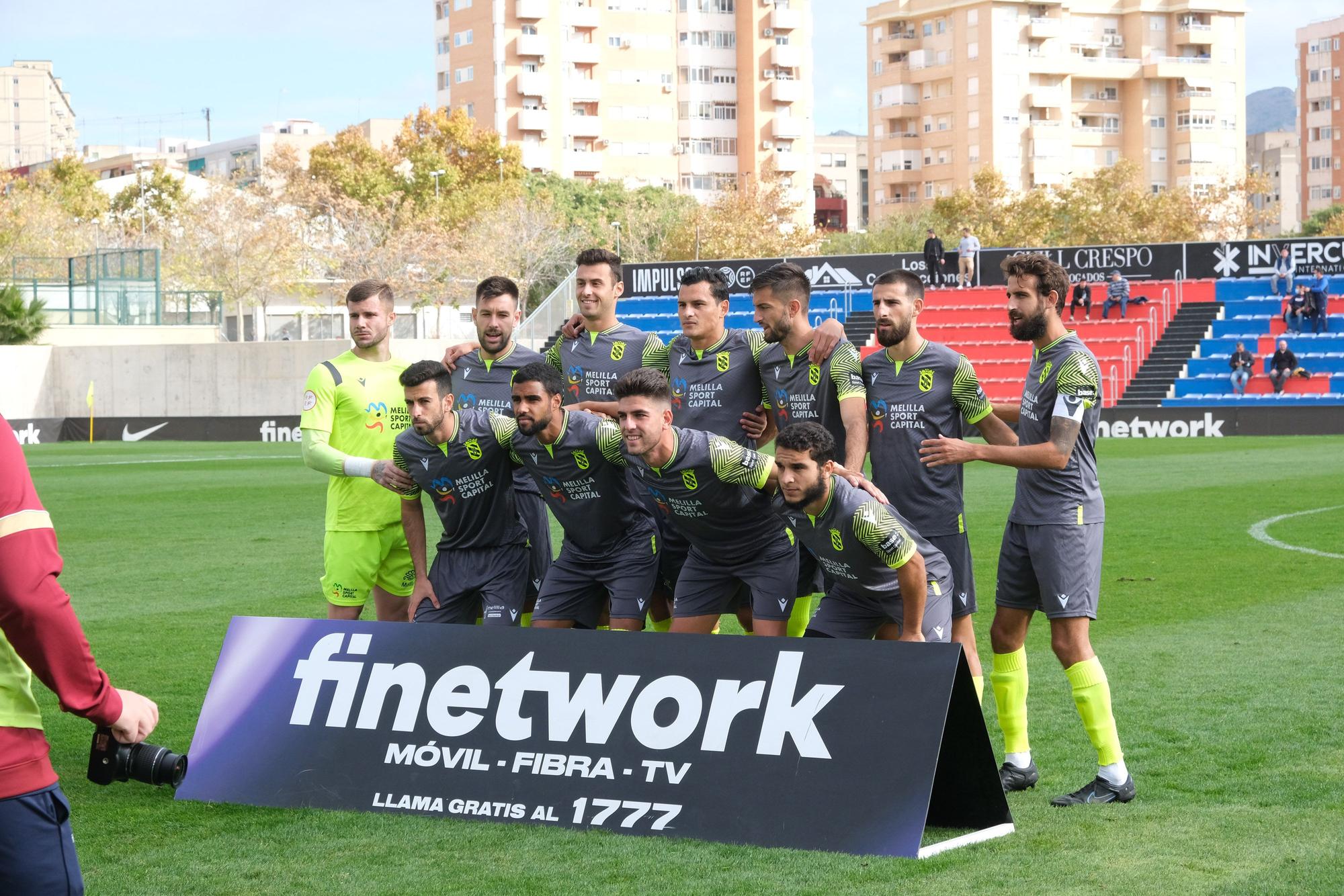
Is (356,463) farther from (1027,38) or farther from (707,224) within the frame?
(1027,38)

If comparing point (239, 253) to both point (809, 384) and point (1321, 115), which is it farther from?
point (1321, 115)

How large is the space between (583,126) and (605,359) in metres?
98.1

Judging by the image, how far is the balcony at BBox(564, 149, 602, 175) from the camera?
338 feet

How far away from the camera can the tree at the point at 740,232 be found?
71.6m

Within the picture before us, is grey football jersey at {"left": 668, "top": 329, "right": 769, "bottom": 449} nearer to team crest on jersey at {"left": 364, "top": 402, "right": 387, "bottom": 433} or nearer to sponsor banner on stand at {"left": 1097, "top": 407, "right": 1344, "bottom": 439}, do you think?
team crest on jersey at {"left": 364, "top": 402, "right": 387, "bottom": 433}

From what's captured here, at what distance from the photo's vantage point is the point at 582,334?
8219mm

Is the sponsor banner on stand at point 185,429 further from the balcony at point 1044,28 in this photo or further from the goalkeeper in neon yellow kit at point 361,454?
the balcony at point 1044,28

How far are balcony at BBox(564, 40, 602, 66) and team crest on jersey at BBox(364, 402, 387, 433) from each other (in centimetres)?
9791

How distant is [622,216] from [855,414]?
74873 mm

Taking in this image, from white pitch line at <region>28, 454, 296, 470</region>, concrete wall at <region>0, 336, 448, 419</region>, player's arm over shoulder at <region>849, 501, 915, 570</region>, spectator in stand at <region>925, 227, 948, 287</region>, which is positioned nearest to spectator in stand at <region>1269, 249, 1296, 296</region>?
spectator in stand at <region>925, 227, 948, 287</region>

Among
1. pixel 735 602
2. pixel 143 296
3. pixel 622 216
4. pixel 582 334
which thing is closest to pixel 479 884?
pixel 735 602

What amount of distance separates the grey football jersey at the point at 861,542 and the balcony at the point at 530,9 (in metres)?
98.1

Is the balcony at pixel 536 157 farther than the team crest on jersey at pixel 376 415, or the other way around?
the balcony at pixel 536 157

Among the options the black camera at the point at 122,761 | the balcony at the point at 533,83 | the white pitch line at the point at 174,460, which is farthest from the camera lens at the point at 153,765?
the balcony at the point at 533,83
